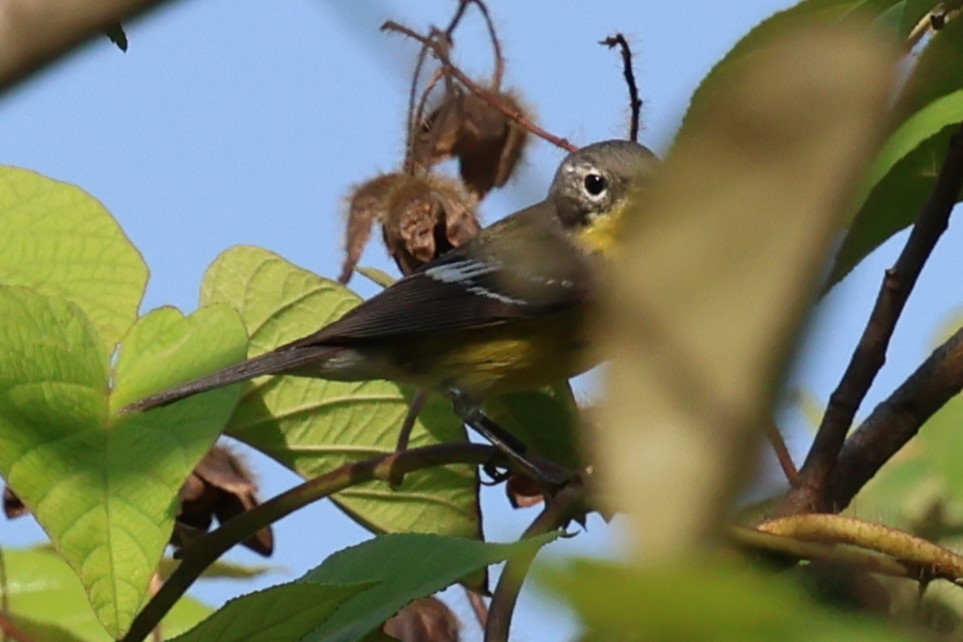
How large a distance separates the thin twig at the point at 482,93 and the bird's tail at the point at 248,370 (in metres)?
0.63

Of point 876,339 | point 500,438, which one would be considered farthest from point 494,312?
point 876,339

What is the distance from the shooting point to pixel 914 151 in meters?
1.17

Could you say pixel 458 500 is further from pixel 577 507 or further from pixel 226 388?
pixel 577 507

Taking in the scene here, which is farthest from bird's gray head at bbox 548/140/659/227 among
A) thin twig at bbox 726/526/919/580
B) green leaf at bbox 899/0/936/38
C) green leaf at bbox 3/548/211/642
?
thin twig at bbox 726/526/919/580

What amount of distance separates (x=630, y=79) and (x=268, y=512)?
1.08m

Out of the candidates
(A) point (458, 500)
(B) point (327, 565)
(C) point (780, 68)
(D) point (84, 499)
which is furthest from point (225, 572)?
(C) point (780, 68)

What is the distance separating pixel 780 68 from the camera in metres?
0.40

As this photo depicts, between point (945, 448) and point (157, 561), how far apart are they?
128cm

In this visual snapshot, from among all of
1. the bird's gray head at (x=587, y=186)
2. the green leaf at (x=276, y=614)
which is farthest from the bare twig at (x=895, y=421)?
the bird's gray head at (x=587, y=186)

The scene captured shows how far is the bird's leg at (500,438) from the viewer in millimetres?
2131

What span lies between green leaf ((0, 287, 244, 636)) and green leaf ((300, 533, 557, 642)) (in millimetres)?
422

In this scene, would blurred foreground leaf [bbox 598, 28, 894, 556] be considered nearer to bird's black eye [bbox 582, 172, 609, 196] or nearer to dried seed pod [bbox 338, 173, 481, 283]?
dried seed pod [bbox 338, 173, 481, 283]

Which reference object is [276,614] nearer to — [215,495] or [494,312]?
[215,495]

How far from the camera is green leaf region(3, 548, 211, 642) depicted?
7.37 feet
